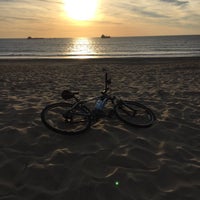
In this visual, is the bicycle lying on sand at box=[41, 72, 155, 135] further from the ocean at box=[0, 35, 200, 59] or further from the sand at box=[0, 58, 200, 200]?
the ocean at box=[0, 35, 200, 59]

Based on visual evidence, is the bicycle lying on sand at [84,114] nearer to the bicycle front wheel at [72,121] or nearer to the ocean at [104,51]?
the bicycle front wheel at [72,121]

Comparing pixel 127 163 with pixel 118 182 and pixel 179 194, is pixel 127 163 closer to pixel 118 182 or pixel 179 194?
pixel 118 182

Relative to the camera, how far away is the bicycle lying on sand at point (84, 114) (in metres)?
6.26

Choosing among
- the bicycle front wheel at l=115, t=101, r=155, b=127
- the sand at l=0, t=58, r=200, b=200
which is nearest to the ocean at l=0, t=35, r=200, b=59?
the bicycle front wheel at l=115, t=101, r=155, b=127

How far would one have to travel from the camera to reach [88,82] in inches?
510

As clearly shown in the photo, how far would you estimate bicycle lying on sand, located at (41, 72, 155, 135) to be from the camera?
6.26 meters

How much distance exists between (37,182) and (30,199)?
0.44 meters

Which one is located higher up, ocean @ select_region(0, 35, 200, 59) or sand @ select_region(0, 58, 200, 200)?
sand @ select_region(0, 58, 200, 200)

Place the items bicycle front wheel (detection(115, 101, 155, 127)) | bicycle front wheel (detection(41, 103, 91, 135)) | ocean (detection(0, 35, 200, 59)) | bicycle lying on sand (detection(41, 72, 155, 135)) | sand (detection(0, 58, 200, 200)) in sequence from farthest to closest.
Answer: ocean (detection(0, 35, 200, 59)) → bicycle front wheel (detection(115, 101, 155, 127)) → bicycle lying on sand (detection(41, 72, 155, 135)) → bicycle front wheel (detection(41, 103, 91, 135)) → sand (detection(0, 58, 200, 200))

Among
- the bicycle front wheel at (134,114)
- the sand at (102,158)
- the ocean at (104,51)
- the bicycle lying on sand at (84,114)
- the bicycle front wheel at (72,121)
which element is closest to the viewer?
the sand at (102,158)

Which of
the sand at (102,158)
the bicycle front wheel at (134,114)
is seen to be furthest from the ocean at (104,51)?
the sand at (102,158)

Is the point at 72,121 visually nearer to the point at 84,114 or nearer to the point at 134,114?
the point at 84,114

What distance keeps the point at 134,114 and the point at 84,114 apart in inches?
61.6

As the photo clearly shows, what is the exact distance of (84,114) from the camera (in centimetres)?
628
